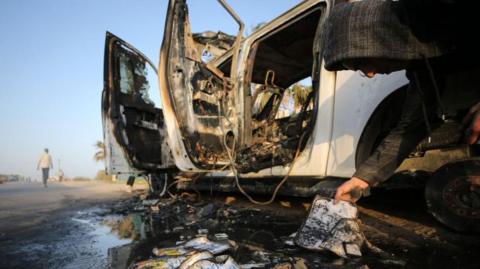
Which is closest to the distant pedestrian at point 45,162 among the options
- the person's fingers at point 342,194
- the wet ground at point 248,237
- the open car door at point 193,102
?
the wet ground at point 248,237

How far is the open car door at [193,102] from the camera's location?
11.0 ft

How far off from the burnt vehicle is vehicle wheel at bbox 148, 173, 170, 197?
0.11 ft

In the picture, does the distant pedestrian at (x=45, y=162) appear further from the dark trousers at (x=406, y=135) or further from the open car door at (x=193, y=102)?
the dark trousers at (x=406, y=135)

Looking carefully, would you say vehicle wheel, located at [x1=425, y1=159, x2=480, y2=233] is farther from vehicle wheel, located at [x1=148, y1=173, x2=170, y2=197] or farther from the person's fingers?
vehicle wheel, located at [x1=148, y1=173, x2=170, y2=197]

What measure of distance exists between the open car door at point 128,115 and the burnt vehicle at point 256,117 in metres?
0.01

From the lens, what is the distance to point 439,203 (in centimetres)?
172

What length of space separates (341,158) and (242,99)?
4.87 ft

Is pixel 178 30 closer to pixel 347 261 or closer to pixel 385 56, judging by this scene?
pixel 385 56

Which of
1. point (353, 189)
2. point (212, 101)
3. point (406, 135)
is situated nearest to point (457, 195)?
point (406, 135)

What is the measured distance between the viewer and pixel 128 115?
4398 millimetres

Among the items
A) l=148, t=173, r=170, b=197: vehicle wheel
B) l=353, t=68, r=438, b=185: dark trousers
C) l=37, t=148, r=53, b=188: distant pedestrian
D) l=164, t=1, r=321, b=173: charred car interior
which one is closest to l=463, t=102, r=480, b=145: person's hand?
l=353, t=68, r=438, b=185: dark trousers

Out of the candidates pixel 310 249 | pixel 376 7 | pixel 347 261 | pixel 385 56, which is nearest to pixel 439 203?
pixel 347 261

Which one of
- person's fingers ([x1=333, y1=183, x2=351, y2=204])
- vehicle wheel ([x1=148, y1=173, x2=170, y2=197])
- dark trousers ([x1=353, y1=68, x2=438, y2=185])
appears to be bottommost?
vehicle wheel ([x1=148, y1=173, x2=170, y2=197])

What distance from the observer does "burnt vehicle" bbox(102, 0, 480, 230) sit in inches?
83.5
